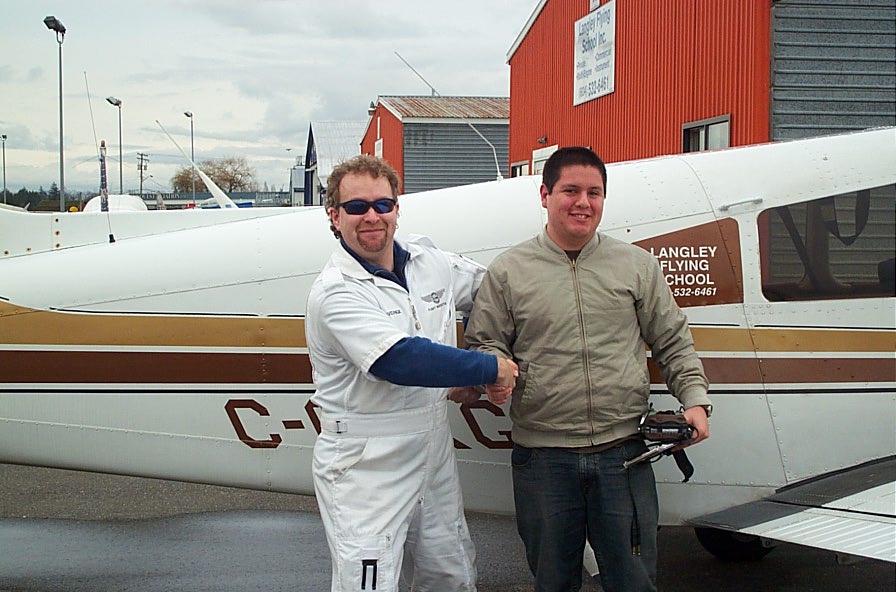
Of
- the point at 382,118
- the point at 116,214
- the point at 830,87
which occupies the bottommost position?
the point at 116,214

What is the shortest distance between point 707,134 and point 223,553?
9.05m

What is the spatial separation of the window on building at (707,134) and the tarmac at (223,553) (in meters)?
6.89

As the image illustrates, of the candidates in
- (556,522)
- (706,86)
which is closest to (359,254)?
(556,522)

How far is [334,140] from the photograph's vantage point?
65.8 metres

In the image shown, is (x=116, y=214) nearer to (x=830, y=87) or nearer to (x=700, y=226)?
(x=700, y=226)

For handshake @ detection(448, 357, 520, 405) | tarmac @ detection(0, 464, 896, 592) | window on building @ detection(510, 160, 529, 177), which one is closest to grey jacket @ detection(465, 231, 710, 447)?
handshake @ detection(448, 357, 520, 405)

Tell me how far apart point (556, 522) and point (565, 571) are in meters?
0.20

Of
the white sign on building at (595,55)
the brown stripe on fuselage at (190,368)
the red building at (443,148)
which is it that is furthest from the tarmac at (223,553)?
the red building at (443,148)

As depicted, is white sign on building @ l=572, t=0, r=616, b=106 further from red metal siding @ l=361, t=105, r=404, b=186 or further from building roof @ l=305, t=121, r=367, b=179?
building roof @ l=305, t=121, r=367, b=179

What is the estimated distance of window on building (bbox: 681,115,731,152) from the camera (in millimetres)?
10891

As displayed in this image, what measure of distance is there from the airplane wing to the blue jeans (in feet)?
2.32

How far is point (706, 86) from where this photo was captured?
11.5m

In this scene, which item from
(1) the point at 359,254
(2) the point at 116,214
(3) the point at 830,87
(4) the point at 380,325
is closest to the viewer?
(4) the point at 380,325

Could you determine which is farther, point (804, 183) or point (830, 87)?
point (830, 87)
